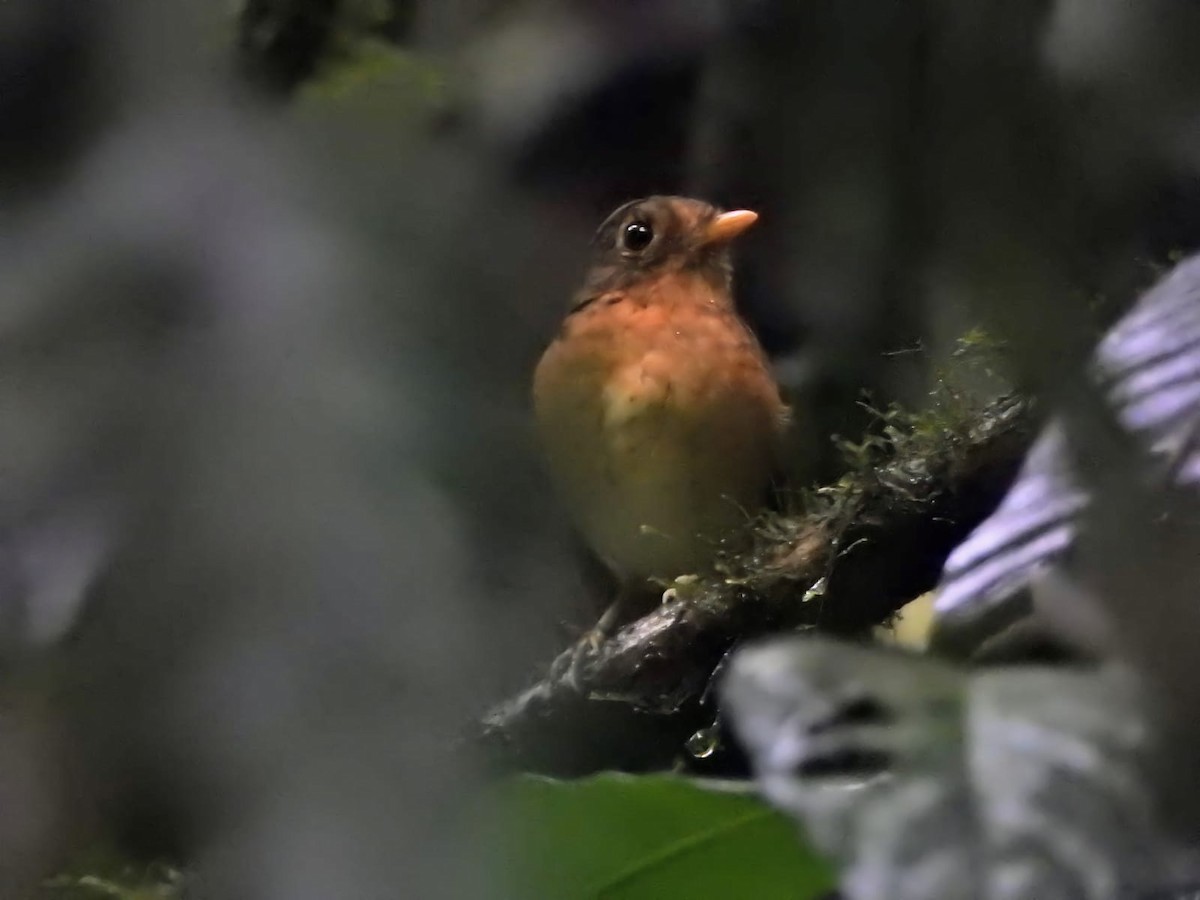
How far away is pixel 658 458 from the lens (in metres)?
0.95

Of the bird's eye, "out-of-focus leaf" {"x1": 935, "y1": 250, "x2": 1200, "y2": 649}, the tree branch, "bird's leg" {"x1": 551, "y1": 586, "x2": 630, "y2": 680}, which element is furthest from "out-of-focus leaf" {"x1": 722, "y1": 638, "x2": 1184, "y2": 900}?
the bird's eye

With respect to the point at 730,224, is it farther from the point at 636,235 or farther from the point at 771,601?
the point at 771,601

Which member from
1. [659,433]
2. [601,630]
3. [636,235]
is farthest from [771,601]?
[636,235]

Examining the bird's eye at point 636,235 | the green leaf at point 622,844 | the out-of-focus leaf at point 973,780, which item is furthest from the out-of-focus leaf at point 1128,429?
the bird's eye at point 636,235

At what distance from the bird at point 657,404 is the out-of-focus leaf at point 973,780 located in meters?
0.35

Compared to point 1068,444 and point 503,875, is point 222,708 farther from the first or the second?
point 1068,444

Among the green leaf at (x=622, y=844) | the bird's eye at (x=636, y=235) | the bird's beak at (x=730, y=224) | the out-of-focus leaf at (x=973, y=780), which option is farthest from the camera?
the bird's eye at (x=636, y=235)

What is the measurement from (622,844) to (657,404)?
427mm

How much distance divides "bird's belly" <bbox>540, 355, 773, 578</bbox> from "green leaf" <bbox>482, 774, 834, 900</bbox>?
0.26m

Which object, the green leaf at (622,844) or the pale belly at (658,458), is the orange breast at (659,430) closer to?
the pale belly at (658,458)

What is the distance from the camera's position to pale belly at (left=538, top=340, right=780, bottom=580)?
2.88ft

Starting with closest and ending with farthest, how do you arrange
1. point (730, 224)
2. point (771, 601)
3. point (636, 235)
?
point (771, 601)
point (730, 224)
point (636, 235)

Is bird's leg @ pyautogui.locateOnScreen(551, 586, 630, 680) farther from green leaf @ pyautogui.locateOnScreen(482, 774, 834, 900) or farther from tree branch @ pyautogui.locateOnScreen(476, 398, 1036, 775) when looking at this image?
green leaf @ pyautogui.locateOnScreen(482, 774, 834, 900)

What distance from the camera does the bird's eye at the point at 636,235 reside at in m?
1.04
